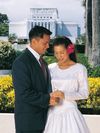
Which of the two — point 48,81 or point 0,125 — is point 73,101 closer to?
point 48,81

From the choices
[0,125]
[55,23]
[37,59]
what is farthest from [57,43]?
[55,23]

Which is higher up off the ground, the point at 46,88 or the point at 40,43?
the point at 40,43

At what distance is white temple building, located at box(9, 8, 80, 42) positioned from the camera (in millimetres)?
113575

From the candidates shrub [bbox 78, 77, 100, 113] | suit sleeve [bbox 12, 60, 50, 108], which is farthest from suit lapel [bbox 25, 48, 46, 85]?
shrub [bbox 78, 77, 100, 113]

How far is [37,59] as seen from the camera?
13.1ft

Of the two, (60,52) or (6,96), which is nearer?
(60,52)

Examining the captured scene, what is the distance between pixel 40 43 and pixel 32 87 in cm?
35

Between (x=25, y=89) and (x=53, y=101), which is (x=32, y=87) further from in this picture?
(x=53, y=101)

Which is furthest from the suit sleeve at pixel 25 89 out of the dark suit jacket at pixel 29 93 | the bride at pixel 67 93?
the bride at pixel 67 93

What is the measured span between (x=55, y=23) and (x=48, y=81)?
11513 centimetres

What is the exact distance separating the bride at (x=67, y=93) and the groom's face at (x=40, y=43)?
0.16 meters

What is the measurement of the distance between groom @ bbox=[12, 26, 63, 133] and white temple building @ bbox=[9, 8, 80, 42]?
106304mm

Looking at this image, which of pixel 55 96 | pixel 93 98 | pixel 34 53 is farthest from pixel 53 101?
pixel 93 98

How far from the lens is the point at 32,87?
3.86m
